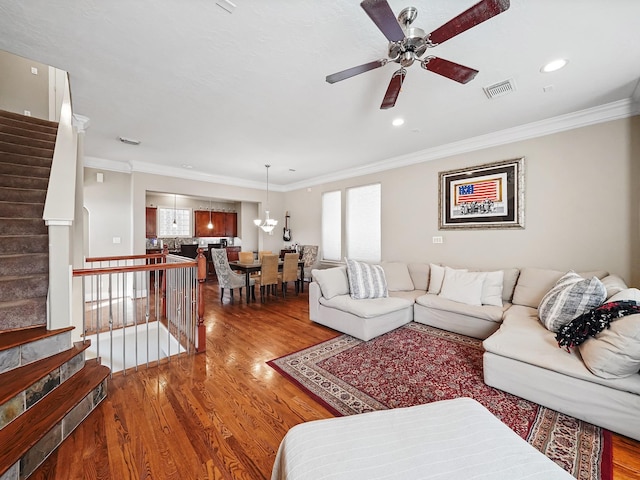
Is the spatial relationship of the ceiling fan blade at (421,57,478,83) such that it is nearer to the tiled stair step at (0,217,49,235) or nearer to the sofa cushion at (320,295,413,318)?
the sofa cushion at (320,295,413,318)

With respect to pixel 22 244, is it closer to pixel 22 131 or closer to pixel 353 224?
pixel 22 131

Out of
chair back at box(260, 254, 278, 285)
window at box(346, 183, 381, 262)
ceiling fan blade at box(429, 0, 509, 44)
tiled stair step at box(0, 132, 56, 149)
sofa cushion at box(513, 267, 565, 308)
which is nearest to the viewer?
ceiling fan blade at box(429, 0, 509, 44)

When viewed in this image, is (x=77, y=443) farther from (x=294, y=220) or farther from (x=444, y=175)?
(x=294, y=220)

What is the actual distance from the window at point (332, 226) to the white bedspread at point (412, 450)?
16.4 ft

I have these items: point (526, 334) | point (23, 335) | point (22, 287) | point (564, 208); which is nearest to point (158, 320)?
point (22, 287)

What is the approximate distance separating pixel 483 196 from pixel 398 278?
5.78ft

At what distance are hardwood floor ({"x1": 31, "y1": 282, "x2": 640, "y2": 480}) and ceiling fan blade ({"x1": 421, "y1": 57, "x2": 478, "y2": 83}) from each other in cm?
249

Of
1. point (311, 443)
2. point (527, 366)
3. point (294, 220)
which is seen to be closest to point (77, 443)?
point (311, 443)

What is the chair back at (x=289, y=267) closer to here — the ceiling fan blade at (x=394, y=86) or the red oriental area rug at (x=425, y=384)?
the red oriental area rug at (x=425, y=384)

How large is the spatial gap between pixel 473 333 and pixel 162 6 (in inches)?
164

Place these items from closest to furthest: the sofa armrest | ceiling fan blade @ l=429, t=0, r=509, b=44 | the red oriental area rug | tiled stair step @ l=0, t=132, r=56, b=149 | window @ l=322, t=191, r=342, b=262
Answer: ceiling fan blade @ l=429, t=0, r=509, b=44 → the red oriental area rug → tiled stair step @ l=0, t=132, r=56, b=149 → the sofa armrest → window @ l=322, t=191, r=342, b=262

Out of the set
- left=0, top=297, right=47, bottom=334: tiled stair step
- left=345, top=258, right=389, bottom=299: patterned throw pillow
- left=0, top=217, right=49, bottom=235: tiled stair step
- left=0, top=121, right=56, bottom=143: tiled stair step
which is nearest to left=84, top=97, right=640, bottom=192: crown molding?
left=0, top=121, right=56, bottom=143: tiled stair step

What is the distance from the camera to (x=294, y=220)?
23.7ft

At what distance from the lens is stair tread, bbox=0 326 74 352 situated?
166 centimetres
